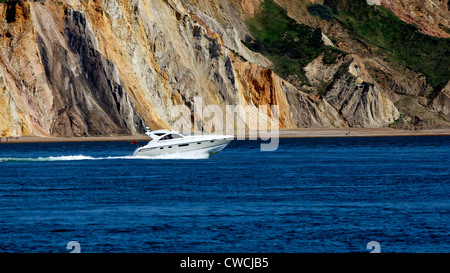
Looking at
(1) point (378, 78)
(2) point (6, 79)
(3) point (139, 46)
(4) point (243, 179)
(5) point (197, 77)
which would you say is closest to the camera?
(4) point (243, 179)

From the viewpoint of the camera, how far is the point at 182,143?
63688 millimetres

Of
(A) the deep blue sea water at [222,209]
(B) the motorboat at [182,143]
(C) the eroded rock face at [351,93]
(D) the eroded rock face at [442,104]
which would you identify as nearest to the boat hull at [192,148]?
(B) the motorboat at [182,143]

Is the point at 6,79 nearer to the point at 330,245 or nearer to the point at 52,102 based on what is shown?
the point at 52,102

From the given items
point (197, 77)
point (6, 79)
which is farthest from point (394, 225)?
point (197, 77)

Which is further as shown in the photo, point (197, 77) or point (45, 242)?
point (197, 77)

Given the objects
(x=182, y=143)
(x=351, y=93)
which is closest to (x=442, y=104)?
(x=351, y=93)

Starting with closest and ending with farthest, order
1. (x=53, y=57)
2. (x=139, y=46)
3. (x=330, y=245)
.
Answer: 1. (x=330, y=245)
2. (x=53, y=57)
3. (x=139, y=46)

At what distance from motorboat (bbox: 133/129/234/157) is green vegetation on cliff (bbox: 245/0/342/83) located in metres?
109

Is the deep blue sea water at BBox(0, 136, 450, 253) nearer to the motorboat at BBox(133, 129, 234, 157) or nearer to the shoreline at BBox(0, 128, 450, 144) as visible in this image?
the motorboat at BBox(133, 129, 234, 157)

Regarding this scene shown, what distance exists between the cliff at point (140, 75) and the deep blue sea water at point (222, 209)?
45342mm

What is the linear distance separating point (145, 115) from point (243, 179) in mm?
63986

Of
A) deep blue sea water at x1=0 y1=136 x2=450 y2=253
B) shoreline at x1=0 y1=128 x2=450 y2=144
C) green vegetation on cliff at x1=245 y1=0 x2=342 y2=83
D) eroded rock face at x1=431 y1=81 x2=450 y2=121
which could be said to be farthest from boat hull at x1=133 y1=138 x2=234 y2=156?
eroded rock face at x1=431 y1=81 x2=450 y2=121

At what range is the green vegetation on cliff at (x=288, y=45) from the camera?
17612cm
